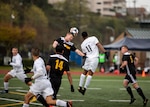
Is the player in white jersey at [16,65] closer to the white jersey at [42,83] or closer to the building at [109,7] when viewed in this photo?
the white jersey at [42,83]

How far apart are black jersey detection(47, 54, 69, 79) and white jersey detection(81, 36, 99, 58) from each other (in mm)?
3082

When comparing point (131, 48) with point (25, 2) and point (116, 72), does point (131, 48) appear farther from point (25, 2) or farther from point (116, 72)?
point (25, 2)

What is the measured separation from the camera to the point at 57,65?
1164cm

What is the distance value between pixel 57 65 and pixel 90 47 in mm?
3321

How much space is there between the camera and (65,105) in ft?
35.4

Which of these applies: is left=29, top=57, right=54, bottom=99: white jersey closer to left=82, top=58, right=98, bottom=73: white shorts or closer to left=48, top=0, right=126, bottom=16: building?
left=82, top=58, right=98, bottom=73: white shorts

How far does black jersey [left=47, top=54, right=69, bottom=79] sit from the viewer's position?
457 inches

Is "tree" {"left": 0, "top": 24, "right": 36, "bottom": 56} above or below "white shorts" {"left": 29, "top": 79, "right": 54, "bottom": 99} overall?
below

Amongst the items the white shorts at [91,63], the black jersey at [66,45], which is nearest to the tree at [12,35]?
the white shorts at [91,63]

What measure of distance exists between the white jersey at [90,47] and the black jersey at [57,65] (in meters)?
3.08

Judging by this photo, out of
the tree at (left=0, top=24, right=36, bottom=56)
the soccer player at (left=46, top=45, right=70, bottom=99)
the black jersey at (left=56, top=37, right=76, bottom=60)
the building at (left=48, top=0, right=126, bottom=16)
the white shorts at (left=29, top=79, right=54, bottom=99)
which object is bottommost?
the tree at (left=0, top=24, right=36, bottom=56)

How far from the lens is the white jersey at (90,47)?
48.3 ft

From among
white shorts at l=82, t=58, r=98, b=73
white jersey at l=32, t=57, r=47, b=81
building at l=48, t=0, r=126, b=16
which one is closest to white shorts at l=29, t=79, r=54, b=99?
white jersey at l=32, t=57, r=47, b=81

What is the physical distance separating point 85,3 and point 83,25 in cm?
954
